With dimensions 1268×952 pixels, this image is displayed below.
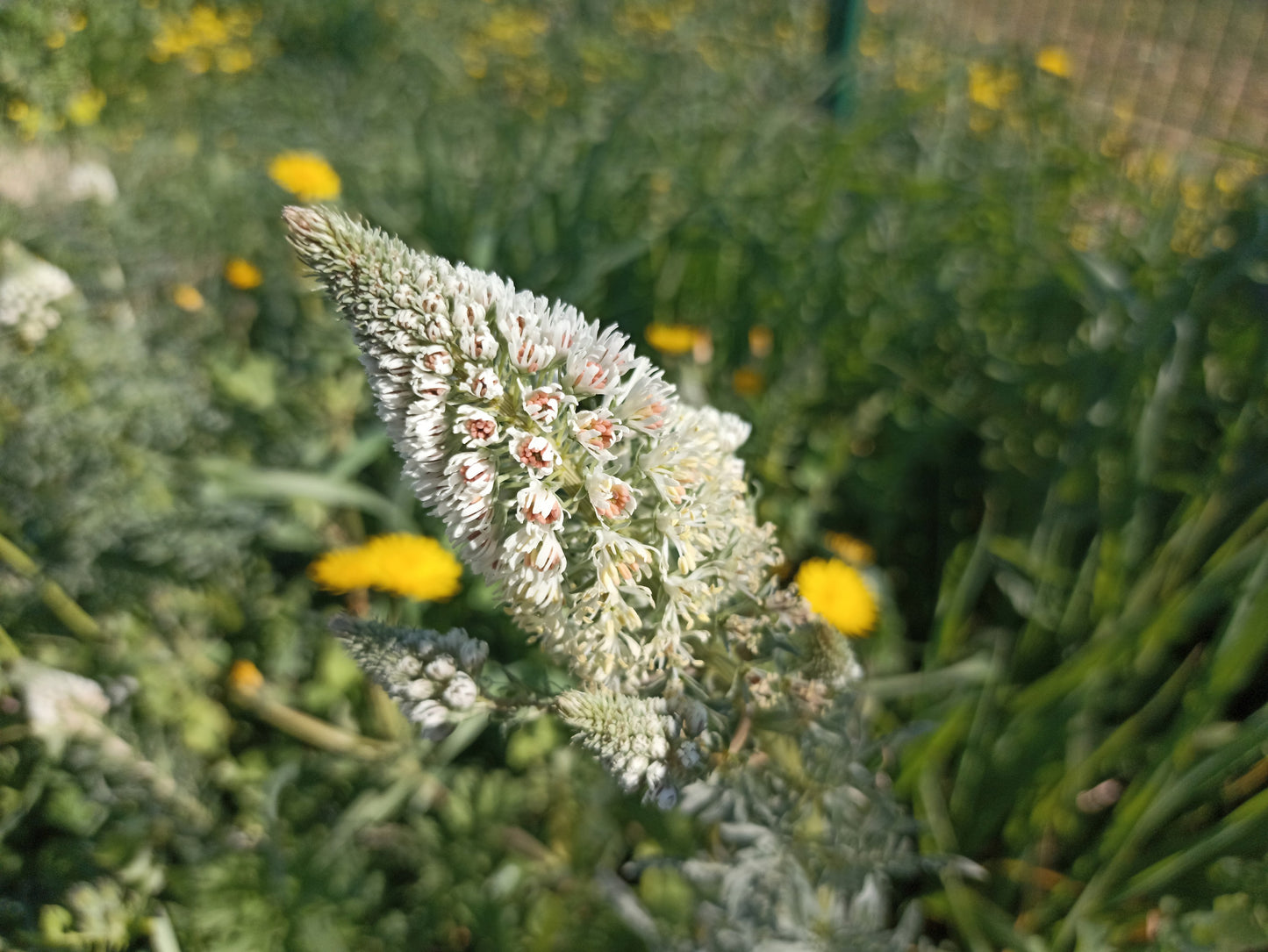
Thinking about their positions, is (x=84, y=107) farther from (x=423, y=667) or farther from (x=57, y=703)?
(x=423, y=667)

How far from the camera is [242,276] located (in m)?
2.44

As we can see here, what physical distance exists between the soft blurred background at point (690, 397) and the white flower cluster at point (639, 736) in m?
0.23

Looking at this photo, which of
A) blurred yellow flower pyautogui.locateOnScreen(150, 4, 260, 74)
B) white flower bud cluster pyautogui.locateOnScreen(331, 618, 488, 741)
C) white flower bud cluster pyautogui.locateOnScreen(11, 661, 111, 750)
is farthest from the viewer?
blurred yellow flower pyautogui.locateOnScreen(150, 4, 260, 74)

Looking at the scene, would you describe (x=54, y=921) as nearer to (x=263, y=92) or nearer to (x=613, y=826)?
(x=613, y=826)

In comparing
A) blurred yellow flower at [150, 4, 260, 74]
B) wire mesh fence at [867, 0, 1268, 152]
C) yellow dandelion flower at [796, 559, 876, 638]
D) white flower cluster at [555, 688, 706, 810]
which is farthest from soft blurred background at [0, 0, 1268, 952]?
wire mesh fence at [867, 0, 1268, 152]

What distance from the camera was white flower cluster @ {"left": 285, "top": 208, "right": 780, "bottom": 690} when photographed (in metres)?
0.92

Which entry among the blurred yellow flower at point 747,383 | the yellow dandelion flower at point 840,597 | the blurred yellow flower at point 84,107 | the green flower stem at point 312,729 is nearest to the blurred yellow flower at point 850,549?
the yellow dandelion flower at point 840,597

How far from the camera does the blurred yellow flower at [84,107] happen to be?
230 centimetres

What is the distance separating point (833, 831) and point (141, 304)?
225 cm

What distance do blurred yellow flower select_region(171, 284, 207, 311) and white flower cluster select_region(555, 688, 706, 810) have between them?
1883mm

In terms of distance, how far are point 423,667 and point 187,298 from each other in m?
1.75

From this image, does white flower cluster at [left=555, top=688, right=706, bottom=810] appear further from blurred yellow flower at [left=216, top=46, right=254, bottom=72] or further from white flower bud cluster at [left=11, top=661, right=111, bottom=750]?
blurred yellow flower at [left=216, top=46, right=254, bottom=72]

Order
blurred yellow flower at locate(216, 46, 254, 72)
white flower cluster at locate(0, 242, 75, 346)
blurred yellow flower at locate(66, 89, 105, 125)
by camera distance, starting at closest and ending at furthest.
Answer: white flower cluster at locate(0, 242, 75, 346) → blurred yellow flower at locate(66, 89, 105, 125) → blurred yellow flower at locate(216, 46, 254, 72)

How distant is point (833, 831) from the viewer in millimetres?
1354
